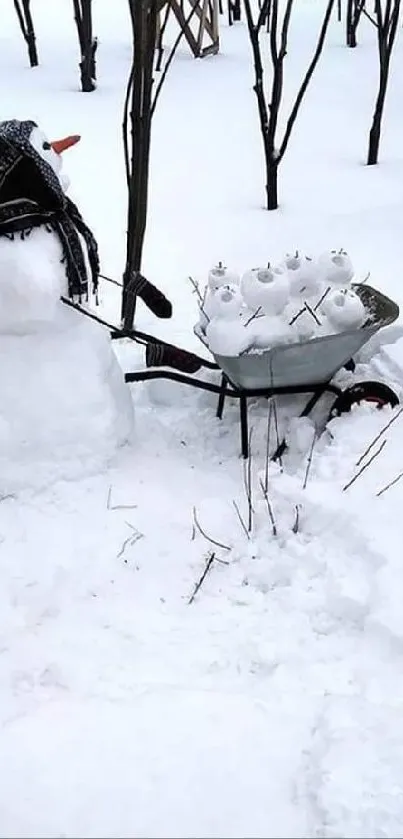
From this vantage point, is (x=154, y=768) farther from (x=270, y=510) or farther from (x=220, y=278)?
(x=220, y=278)

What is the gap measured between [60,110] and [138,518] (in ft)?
15.0

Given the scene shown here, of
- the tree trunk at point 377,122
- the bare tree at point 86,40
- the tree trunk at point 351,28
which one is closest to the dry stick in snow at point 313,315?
the tree trunk at point 377,122

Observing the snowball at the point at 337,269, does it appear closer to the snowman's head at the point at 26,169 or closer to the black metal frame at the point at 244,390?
the black metal frame at the point at 244,390

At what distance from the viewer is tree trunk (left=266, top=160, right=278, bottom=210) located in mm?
4270

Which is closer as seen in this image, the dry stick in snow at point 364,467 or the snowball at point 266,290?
the dry stick in snow at point 364,467

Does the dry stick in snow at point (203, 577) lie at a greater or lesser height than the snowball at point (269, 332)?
lesser

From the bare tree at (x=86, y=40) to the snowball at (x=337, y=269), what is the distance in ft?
14.6

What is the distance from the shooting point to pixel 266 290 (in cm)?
Result: 232

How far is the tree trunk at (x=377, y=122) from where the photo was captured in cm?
461

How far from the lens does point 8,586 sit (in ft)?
6.59

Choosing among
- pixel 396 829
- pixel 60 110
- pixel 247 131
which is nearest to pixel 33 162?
pixel 396 829

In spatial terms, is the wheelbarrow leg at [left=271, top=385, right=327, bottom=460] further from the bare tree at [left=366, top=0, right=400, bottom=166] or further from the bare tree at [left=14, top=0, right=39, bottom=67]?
the bare tree at [left=14, top=0, right=39, bottom=67]

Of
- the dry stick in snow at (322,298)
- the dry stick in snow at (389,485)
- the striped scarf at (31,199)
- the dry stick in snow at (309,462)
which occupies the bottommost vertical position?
the dry stick in snow at (309,462)

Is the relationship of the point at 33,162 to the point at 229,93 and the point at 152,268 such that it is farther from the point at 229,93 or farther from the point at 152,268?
the point at 229,93
